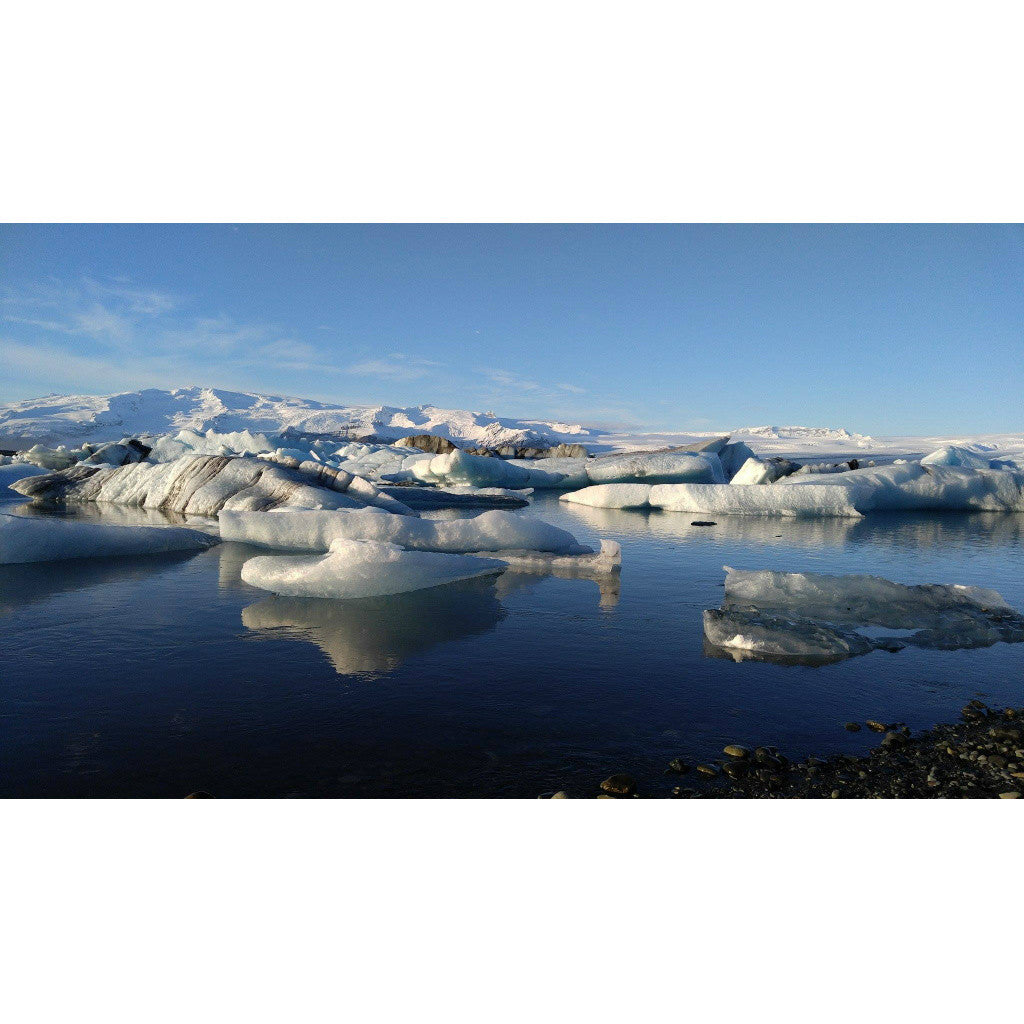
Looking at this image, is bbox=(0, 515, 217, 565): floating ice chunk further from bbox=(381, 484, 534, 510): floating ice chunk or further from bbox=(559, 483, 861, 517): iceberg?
bbox=(559, 483, 861, 517): iceberg

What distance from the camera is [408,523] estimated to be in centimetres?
619

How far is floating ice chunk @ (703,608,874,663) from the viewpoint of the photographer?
10.8ft

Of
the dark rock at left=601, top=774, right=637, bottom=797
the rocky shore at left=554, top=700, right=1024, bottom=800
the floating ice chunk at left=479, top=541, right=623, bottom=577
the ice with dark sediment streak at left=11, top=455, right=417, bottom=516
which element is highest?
the ice with dark sediment streak at left=11, top=455, right=417, bottom=516

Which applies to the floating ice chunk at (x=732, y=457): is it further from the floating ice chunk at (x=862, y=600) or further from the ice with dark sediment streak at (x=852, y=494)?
the floating ice chunk at (x=862, y=600)

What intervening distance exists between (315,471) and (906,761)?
904cm

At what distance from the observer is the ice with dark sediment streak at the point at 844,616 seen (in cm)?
341

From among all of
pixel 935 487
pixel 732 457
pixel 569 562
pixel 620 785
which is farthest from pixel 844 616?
pixel 732 457

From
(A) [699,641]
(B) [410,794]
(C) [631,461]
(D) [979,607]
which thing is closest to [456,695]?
(B) [410,794]

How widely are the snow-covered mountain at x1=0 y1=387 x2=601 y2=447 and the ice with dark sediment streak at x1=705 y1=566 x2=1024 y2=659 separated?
4247cm

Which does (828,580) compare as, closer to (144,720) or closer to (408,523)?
(408,523)

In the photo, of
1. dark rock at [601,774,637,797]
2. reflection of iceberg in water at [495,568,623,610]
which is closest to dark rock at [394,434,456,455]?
reflection of iceberg in water at [495,568,623,610]

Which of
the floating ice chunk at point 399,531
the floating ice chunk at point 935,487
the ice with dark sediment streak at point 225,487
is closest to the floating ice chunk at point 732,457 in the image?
the floating ice chunk at point 935,487

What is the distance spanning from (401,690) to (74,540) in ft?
16.4

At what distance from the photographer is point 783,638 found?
3383 millimetres
